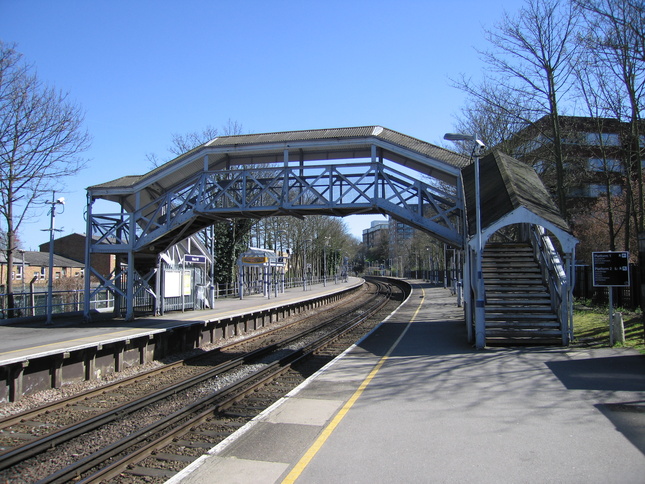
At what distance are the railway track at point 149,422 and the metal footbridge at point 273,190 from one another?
18.2ft

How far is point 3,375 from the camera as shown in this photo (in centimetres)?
965

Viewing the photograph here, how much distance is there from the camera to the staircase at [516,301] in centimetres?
1208

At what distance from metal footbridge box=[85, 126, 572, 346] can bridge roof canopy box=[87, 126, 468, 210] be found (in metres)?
0.03

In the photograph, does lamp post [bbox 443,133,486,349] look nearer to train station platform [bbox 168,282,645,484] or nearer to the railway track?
train station platform [bbox 168,282,645,484]

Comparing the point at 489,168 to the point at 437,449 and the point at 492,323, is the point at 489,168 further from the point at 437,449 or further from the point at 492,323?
the point at 437,449

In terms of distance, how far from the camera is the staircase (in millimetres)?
12078

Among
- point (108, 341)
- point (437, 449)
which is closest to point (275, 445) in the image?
point (437, 449)

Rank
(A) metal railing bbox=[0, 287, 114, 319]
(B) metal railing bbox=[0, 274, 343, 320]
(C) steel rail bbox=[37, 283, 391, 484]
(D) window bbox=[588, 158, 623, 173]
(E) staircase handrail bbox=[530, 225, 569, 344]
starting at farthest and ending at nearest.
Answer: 1. (B) metal railing bbox=[0, 274, 343, 320]
2. (D) window bbox=[588, 158, 623, 173]
3. (A) metal railing bbox=[0, 287, 114, 319]
4. (E) staircase handrail bbox=[530, 225, 569, 344]
5. (C) steel rail bbox=[37, 283, 391, 484]

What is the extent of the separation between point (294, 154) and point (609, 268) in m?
10.3

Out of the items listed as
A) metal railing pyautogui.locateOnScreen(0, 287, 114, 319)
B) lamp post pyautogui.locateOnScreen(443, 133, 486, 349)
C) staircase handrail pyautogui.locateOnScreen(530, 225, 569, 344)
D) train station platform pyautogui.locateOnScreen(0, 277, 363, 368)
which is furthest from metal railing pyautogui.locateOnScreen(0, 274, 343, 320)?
staircase handrail pyautogui.locateOnScreen(530, 225, 569, 344)

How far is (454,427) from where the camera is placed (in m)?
6.25

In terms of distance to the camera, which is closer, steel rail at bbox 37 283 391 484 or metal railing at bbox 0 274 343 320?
steel rail at bbox 37 283 391 484

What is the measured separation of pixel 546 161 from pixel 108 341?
19416 mm

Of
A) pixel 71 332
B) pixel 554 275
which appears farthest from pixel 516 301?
pixel 71 332
